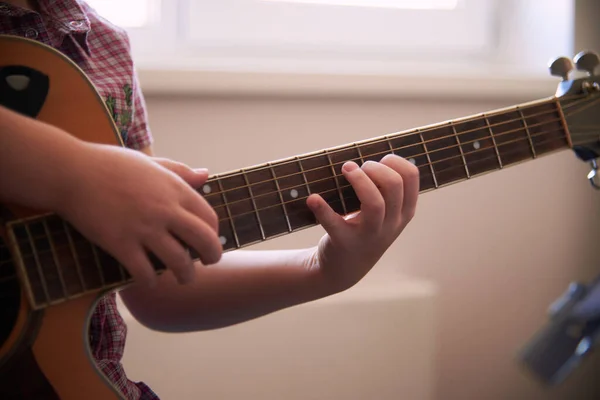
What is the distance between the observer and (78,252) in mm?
493

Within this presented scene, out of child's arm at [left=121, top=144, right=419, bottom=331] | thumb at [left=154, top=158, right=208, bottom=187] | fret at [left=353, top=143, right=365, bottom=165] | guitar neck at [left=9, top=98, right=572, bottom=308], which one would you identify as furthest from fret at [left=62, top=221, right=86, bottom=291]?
fret at [left=353, top=143, right=365, bottom=165]

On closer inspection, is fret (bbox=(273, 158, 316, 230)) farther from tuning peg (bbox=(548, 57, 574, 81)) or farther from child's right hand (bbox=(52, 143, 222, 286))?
tuning peg (bbox=(548, 57, 574, 81))

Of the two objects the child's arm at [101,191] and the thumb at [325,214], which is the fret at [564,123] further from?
the child's arm at [101,191]

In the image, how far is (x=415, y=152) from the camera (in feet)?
2.11

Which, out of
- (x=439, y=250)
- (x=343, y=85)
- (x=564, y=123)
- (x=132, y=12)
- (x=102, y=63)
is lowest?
(x=439, y=250)

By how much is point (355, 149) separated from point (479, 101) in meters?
0.64

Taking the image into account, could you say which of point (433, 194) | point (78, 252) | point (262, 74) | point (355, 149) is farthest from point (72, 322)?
point (433, 194)

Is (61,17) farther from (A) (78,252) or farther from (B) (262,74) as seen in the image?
(B) (262,74)

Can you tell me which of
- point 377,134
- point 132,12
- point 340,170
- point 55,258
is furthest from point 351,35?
point 55,258

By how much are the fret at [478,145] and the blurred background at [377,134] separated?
1.39ft

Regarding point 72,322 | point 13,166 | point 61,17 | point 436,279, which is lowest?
point 436,279

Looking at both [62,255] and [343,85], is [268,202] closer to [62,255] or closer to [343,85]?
[62,255]

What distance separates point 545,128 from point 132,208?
549mm

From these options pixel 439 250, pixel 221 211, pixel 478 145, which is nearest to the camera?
pixel 221 211
